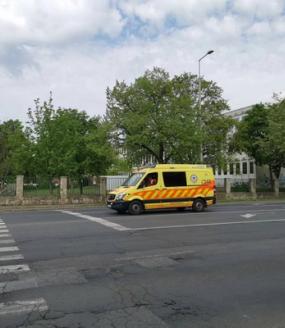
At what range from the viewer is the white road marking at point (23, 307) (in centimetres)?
544

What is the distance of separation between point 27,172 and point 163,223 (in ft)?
66.0

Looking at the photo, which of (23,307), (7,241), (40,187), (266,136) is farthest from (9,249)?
(266,136)

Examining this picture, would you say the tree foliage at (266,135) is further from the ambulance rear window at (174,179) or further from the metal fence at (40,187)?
the metal fence at (40,187)

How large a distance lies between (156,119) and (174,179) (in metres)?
10.6

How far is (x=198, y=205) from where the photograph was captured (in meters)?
22.3

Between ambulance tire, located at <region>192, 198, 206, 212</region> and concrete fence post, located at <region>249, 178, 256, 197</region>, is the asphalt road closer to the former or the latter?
ambulance tire, located at <region>192, 198, 206, 212</region>

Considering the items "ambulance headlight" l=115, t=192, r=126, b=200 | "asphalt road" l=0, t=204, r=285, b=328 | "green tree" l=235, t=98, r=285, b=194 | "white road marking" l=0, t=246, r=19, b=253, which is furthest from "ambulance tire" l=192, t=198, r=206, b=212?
"green tree" l=235, t=98, r=285, b=194

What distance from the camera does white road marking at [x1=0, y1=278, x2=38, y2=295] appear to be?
647 centimetres

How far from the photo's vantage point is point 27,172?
33.2m

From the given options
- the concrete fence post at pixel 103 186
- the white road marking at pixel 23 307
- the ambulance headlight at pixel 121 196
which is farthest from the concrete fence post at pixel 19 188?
the white road marking at pixel 23 307

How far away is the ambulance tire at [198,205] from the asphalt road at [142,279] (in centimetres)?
939

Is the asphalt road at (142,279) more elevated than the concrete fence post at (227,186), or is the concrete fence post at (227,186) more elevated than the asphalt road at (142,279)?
the concrete fence post at (227,186)

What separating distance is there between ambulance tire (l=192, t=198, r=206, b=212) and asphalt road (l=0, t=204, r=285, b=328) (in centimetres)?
939

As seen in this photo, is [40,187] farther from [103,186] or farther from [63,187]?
[103,186]
